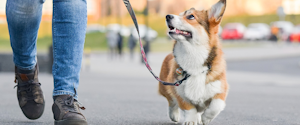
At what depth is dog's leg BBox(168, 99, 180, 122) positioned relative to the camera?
3953mm

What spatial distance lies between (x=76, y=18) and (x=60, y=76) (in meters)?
0.41

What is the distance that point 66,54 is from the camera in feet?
9.97

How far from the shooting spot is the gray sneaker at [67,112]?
115 inches

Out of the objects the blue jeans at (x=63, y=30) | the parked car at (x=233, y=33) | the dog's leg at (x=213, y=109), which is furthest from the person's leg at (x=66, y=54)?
the parked car at (x=233, y=33)

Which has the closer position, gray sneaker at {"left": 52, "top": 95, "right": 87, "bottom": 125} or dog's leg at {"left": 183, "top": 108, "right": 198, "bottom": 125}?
gray sneaker at {"left": 52, "top": 95, "right": 87, "bottom": 125}

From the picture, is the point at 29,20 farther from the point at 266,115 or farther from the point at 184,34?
the point at 266,115

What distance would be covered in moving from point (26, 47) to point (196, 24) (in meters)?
1.36

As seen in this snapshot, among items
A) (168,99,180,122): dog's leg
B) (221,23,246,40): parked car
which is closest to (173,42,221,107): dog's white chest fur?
(168,99,180,122): dog's leg

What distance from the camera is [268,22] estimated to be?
65.7m

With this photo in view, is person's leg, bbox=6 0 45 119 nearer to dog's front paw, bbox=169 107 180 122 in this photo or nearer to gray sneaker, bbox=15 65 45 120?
gray sneaker, bbox=15 65 45 120

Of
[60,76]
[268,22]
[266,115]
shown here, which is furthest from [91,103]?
[268,22]

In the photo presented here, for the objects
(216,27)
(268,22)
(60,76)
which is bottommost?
(268,22)

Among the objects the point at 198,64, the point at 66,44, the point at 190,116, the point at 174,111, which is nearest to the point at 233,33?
the point at 174,111

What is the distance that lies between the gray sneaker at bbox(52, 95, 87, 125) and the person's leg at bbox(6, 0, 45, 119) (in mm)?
530
